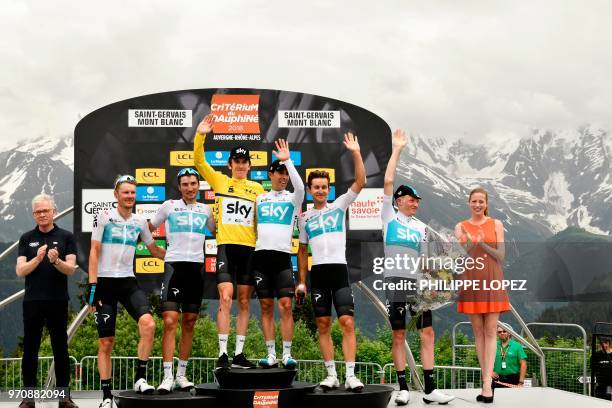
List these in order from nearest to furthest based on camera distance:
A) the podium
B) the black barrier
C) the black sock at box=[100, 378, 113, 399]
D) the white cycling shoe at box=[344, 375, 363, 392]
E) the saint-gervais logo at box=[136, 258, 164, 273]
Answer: the podium < the white cycling shoe at box=[344, 375, 363, 392] < the black sock at box=[100, 378, 113, 399] < the saint-gervais logo at box=[136, 258, 164, 273] < the black barrier

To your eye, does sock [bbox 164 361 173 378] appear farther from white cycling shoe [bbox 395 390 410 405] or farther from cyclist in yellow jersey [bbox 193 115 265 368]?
white cycling shoe [bbox 395 390 410 405]

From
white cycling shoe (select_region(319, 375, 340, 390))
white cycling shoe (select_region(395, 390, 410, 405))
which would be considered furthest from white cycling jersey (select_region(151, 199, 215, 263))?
white cycling shoe (select_region(395, 390, 410, 405))

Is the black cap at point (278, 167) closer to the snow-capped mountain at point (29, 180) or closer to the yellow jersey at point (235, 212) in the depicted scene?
the yellow jersey at point (235, 212)

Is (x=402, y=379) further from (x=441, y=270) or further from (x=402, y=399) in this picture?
(x=441, y=270)

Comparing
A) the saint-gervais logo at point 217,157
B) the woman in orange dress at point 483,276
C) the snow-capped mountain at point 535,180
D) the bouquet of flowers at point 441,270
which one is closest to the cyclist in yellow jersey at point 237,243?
the bouquet of flowers at point 441,270

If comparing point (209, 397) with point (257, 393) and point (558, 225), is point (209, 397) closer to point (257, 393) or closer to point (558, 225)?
point (257, 393)

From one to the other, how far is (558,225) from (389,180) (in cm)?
14411

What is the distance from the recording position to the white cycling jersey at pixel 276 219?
8039mm

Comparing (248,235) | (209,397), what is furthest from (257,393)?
(248,235)

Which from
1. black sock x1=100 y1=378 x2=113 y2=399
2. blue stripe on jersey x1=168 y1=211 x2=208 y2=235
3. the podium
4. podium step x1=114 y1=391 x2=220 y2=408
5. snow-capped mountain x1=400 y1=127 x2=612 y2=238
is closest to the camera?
podium step x1=114 y1=391 x2=220 y2=408

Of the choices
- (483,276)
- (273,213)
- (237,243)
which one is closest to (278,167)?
(273,213)

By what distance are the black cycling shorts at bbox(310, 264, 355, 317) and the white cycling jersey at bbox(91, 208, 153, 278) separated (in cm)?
192

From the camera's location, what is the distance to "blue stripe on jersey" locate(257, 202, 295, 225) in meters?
8.08

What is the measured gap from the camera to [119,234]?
7930 millimetres
